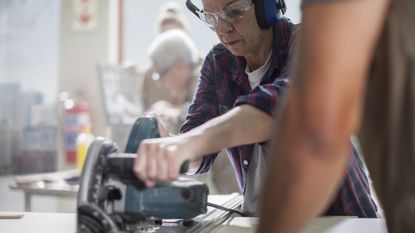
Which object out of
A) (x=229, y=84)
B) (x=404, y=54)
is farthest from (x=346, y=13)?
(x=229, y=84)

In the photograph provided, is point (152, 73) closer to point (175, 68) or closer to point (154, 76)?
point (154, 76)

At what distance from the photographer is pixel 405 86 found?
0.78m

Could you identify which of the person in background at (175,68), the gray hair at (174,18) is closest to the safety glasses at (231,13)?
the person in background at (175,68)

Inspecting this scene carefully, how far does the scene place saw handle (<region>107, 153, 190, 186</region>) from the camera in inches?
46.1

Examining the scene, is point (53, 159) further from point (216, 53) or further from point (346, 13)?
point (346, 13)

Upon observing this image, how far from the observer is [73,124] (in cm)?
529

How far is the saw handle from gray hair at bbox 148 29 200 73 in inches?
95.4

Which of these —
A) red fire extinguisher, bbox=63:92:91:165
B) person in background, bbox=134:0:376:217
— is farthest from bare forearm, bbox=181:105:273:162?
red fire extinguisher, bbox=63:92:91:165

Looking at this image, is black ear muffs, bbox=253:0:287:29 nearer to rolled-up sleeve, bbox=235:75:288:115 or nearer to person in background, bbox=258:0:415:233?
rolled-up sleeve, bbox=235:75:288:115

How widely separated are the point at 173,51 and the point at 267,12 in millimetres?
1955

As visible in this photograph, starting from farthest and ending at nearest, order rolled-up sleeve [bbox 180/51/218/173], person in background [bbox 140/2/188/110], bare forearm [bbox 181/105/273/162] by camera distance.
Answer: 1. person in background [bbox 140/2/188/110]
2. rolled-up sleeve [bbox 180/51/218/173]
3. bare forearm [bbox 181/105/273/162]

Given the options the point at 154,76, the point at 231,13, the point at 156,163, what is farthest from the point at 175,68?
the point at 156,163

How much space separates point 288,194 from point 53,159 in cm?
503

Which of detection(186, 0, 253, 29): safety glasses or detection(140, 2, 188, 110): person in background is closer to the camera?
detection(186, 0, 253, 29): safety glasses
